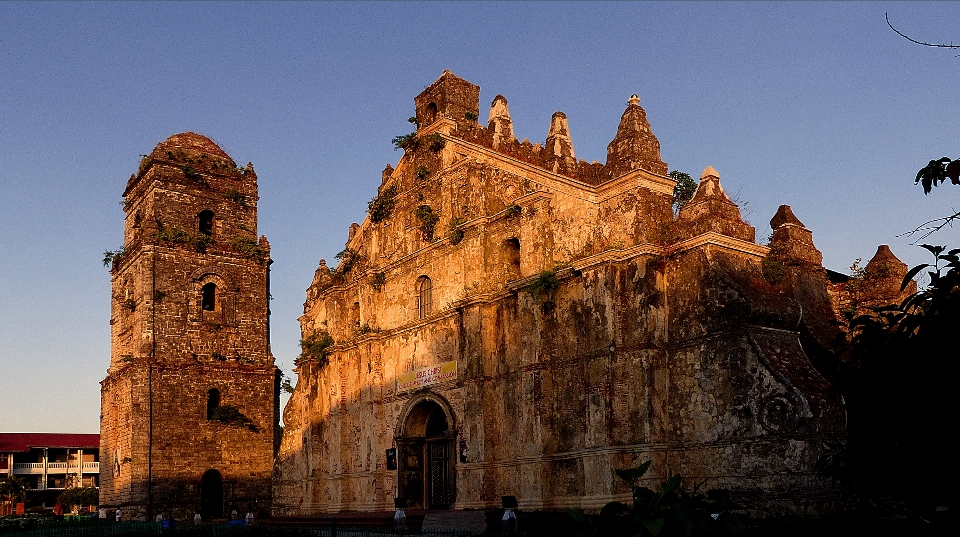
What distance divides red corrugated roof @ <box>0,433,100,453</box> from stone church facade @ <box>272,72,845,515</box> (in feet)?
159

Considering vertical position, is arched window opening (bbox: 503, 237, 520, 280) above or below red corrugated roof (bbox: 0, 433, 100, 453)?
above

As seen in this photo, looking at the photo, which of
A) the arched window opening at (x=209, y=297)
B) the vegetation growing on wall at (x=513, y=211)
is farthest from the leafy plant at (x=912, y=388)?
the arched window opening at (x=209, y=297)

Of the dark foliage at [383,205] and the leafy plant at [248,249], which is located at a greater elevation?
the leafy plant at [248,249]

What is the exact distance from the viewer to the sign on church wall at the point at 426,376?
24.8m

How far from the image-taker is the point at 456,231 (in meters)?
25.0

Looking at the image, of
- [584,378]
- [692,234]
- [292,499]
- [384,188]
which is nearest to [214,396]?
[292,499]

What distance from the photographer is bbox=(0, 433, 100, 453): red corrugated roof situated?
7012 cm

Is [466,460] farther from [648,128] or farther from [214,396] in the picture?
[214,396]

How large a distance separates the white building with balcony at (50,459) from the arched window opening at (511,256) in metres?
54.6

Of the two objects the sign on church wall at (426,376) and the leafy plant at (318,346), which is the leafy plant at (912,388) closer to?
the sign on church wall at (426,376)

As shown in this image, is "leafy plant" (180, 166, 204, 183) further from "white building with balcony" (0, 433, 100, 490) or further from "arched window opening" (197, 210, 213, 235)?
"white building with balcony" (0, 433, 100, 490)

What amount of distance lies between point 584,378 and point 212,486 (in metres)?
22.0

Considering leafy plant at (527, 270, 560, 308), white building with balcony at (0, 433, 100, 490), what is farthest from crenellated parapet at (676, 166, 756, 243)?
white building with balcony at (0, 433, 100, 490)

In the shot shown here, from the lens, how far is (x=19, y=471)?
228 feet
